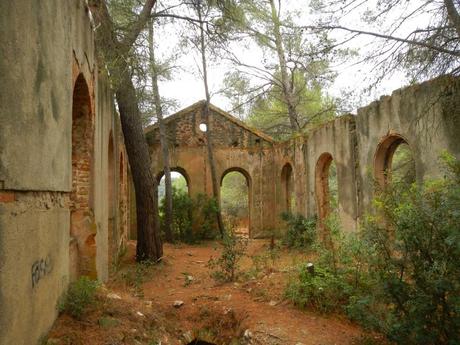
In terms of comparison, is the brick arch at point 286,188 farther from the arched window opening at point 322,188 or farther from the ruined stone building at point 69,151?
the arched window opening at point 322,188

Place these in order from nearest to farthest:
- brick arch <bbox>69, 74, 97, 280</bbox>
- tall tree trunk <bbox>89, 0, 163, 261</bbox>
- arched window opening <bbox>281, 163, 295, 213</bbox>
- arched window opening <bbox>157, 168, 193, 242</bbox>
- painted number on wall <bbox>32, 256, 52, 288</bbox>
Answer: painted number on wall <bbox>32, 256, 52, 288</bbox>, brick arch <bbox>69, 74, 97, 280</bbox>, tall tree trunk <bbox>89, 0, 163, 261</bbox>, arched window opening <bbox>157, 168, 193, 242</bbox>, arched window opening <bbox>281, 163, 295, 213</bbox>

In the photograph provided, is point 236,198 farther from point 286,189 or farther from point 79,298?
point 79,298

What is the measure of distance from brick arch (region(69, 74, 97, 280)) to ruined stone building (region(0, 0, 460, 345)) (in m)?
0.01

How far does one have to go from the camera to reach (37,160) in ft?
9.58

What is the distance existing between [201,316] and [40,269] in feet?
10.9

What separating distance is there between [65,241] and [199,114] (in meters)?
13.3

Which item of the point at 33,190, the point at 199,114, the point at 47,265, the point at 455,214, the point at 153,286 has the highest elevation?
the point at 199,114

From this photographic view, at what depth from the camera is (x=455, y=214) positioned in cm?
346

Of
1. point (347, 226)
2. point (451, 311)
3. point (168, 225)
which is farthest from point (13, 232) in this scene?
point (168, 225)

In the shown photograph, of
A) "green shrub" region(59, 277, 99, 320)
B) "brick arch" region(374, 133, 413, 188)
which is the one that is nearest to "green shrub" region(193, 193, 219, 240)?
"brick arch" region(374, 133, 413, 188)

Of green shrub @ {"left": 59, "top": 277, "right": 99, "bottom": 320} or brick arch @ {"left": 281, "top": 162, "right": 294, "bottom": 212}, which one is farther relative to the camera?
brick arch @ {"left": 281, "top": 162, "right": 294, "bottom": 212}

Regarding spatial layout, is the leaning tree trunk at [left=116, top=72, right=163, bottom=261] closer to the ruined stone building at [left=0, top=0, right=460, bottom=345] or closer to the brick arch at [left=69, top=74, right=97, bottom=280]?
the ruined stone building at [left=0, top=0, right=460, bottom=345]

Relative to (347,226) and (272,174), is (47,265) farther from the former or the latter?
(272,174)

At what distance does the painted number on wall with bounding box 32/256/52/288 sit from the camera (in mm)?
2936
